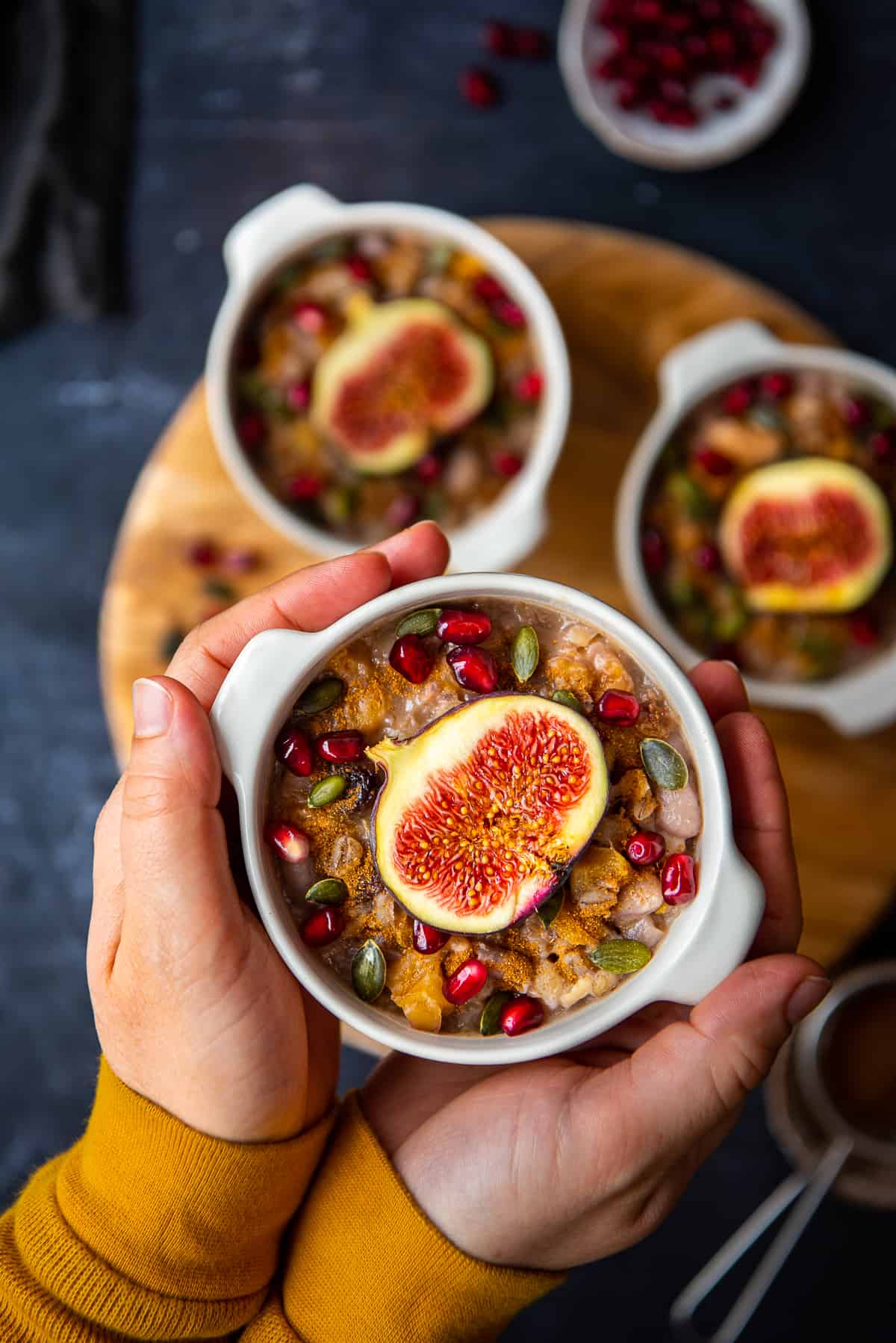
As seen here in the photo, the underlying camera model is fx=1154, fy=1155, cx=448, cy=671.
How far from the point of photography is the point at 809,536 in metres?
3.10

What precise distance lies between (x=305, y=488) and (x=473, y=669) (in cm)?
134

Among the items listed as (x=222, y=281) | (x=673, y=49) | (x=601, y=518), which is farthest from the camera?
(x=222, y=281)

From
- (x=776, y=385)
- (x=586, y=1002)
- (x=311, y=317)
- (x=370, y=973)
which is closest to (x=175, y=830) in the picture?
(x=370, y=973)

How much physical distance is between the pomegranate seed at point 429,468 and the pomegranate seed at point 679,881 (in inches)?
59.3

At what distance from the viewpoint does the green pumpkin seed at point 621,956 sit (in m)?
2.13

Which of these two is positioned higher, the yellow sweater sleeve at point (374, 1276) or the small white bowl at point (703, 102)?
the small white bowl at point (703, 102)

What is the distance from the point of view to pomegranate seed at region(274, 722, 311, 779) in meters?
2.16

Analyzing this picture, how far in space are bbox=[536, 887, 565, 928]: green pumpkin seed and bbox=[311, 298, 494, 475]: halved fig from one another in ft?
4.88

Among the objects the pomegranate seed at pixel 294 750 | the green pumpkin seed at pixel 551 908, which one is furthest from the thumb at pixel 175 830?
the green pumpkin seed at pixel 551 908

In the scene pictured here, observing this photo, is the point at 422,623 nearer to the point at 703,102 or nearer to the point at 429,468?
the point at 429,468

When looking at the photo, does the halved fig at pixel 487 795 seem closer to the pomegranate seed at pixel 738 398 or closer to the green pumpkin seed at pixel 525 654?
the green pumpkin seed at pixel 525 654

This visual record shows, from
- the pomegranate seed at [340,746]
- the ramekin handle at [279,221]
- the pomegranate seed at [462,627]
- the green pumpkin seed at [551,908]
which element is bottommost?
the green pumpkin seed at [551,908]

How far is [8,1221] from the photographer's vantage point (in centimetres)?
240

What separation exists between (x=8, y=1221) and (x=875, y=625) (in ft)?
8.61
